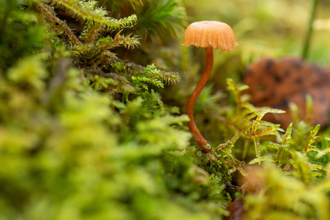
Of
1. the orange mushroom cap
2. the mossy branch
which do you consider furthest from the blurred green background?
the mossy branch

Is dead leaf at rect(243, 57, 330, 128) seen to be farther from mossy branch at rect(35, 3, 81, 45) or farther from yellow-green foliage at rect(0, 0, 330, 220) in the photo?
mossy branch at rect(35, 3, 81, 45)

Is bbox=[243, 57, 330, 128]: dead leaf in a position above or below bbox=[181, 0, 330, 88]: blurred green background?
below

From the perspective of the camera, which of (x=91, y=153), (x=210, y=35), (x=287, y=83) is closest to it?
(x=91, y=153)

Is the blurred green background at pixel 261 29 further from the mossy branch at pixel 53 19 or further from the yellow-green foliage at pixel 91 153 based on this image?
the mossy branch at pixel 53 19

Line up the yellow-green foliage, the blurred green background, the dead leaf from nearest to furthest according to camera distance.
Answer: the yellow-green foliage < the dead leaf < the blurred green background

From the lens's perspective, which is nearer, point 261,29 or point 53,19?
point 53,19

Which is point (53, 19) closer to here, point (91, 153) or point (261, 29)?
point (91, 153)

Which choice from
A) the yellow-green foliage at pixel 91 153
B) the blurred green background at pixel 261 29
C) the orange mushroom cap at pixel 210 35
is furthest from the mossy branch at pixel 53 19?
the blurred green background at pixel 261 29

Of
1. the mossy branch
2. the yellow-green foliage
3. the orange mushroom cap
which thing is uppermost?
the orange mushroom cap

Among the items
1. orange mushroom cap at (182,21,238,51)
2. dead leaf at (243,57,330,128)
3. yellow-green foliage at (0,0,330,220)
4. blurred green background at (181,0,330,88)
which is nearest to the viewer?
yellow-green foliage at (0,0,330,220)

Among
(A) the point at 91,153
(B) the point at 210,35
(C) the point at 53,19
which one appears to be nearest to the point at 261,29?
(B) the point at 210,35
